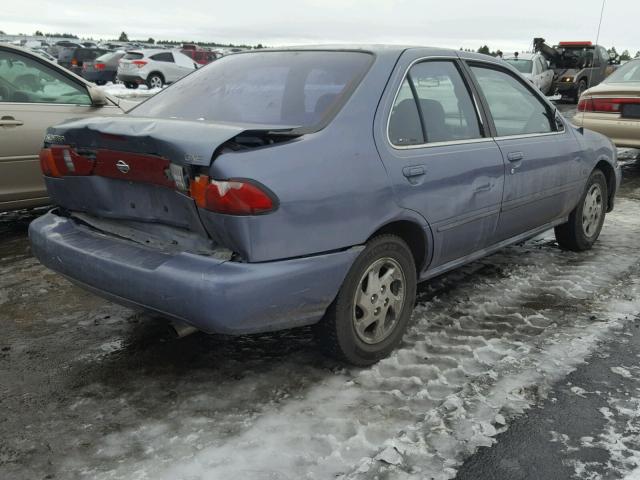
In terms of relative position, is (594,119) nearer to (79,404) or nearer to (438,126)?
(438,126)

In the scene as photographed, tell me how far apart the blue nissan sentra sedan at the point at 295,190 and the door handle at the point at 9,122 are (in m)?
2.02

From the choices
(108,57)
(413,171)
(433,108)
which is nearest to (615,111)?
(433,108)

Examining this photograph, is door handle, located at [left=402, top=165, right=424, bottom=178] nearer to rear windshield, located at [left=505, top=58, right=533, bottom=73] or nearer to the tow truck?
rear windshield, located at [left=505, top=58, right=533, bottom=73]

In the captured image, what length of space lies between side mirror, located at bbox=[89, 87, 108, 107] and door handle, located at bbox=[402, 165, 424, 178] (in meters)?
3.62

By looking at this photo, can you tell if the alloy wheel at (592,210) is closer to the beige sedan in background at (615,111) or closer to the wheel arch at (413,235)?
the wheel arch at (413,235)

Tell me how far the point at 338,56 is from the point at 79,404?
7.06ft

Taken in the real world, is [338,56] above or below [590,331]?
above

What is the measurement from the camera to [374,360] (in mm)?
3131

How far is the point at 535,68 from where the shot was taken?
63.7 feet

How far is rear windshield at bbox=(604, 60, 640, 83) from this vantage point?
837 cm

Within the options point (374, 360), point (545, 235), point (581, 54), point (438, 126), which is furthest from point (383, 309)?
point (581, 54)

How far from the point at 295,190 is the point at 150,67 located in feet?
76.4

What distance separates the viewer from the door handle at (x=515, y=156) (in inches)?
152

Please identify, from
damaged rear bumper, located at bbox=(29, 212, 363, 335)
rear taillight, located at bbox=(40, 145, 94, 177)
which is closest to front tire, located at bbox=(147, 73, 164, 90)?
rear taillight, located at bbox=(40, 145, 94, 177)
